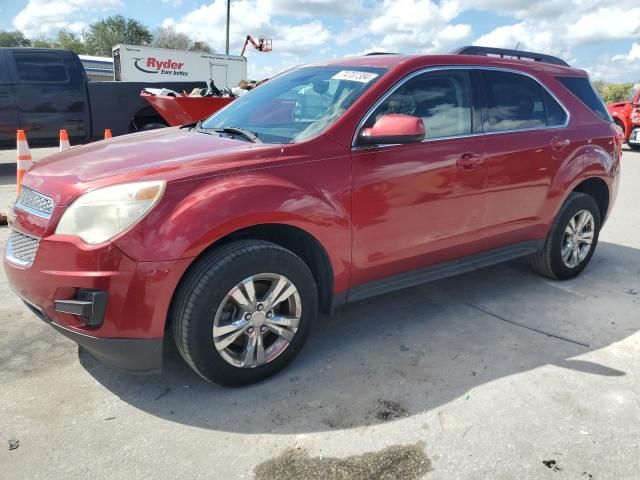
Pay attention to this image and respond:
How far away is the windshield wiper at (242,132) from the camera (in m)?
3.01

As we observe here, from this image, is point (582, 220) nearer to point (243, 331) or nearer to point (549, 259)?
point (549, 259)

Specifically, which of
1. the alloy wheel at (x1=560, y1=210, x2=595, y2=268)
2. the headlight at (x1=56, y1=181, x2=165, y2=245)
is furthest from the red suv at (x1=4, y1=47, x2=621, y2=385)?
the alloy wheel at (x1=560, y1=210, x2=595, y2=268)

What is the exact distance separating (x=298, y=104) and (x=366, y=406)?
1.90m

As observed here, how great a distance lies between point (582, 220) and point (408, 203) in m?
2.07

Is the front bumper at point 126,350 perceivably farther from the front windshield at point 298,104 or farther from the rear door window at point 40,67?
the rear door window at point 40,67

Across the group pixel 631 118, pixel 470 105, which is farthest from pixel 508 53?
pixel 631 118

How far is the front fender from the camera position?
2359 mm

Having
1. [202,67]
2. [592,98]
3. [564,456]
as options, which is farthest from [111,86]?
[202,67]

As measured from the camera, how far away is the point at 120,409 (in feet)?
8.59

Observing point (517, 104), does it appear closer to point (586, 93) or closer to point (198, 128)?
point (586, 93)

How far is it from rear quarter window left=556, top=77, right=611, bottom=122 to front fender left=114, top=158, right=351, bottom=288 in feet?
7.89

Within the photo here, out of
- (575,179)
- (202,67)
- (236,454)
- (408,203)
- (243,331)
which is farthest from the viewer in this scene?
(202,67)

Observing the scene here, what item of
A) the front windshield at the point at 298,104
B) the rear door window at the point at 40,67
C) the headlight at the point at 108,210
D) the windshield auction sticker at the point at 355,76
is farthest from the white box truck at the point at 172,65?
the headlight at the point at 108,210

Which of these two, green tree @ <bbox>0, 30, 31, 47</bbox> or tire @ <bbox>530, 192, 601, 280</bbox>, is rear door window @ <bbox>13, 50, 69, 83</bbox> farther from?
green tree @ <bbox>0, 30, 31, 47</bbox>
